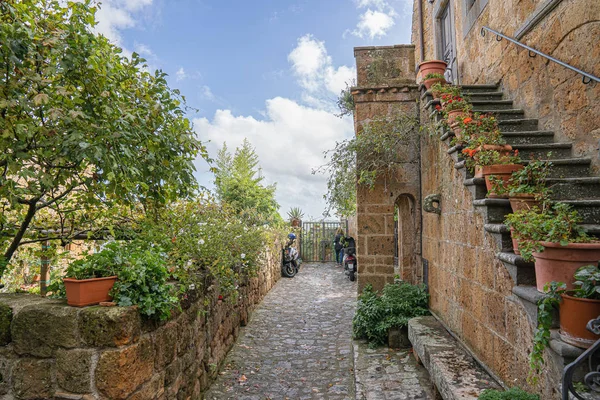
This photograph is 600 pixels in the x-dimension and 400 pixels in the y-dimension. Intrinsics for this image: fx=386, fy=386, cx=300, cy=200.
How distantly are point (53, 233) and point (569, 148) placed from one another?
17.0ft

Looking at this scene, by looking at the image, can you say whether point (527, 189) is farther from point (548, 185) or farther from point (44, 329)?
point (44, 329)

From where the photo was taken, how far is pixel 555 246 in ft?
7.45

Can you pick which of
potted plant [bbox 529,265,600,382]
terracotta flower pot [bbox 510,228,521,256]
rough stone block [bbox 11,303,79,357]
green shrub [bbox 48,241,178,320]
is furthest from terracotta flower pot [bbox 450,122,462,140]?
rough stone block [bbox 11,303,79,357]

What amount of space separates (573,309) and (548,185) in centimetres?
161

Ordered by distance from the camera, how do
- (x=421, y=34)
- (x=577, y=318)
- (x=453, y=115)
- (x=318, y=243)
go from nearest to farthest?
1. (x=577, y=318)
2. (x=453, y=115)
3. (x=421, y=34)
4. (x=318, y=243)

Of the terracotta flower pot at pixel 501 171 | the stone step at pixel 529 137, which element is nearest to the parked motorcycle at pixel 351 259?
the stone step at pixel 529 137

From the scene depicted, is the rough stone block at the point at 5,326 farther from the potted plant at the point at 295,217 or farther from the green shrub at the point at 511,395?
the potted plant at the point at 295,217

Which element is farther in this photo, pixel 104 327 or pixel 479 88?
pixel 479 88

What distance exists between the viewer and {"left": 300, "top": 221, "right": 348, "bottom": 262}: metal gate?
1728 centimetres

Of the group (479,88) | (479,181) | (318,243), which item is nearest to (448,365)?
(479,181)

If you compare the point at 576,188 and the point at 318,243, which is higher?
the point at 576,188

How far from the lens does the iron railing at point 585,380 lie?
1.88 meters

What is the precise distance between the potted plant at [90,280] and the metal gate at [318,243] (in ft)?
48.6

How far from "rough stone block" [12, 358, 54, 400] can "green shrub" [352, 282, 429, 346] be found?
3998mm
